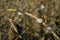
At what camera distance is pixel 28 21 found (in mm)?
2146

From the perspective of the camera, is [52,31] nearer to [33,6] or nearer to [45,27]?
[45,27]

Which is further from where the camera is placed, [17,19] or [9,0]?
[9,0]

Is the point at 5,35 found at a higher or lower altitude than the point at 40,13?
lower

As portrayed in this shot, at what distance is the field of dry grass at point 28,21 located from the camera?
2.11m

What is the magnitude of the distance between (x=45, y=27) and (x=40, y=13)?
16cm

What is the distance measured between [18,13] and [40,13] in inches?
8.3

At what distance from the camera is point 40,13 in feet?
7.32

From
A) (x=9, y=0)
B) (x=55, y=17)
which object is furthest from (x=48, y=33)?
(x=9, y=0)

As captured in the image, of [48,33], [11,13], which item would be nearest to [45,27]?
[48,33]

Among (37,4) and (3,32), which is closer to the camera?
(3,32)

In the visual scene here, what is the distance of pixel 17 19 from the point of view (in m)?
2.15

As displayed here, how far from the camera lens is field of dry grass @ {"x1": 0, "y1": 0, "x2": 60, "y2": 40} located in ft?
6.91

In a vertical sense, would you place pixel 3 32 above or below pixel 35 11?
below

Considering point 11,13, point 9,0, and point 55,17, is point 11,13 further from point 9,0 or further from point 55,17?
point 55,17
